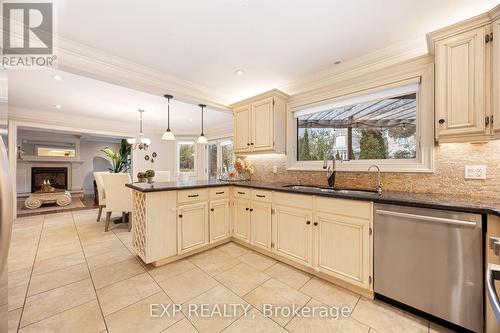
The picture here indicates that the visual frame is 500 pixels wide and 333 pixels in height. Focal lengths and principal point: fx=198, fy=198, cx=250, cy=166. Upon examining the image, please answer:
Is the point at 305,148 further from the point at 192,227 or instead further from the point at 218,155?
the point at 218,155

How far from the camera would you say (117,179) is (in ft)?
11.9

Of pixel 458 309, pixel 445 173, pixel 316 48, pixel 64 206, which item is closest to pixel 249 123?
pixel 316 48

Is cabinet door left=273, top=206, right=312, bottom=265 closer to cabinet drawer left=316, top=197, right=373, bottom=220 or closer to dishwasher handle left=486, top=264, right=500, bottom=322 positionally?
cabinet drawer left=316, top=197, right=373, bottom=220

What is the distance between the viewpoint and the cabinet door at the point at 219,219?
8.98ft

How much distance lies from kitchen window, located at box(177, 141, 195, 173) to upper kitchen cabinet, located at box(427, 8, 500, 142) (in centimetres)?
629

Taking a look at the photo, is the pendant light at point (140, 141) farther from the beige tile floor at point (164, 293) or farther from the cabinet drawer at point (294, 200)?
the cabinet drawer at point (294, 200)

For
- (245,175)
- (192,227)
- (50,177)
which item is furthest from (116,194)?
(50,177)

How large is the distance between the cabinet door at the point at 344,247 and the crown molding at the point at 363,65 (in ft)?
5.59

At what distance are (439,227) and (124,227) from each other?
454 cm

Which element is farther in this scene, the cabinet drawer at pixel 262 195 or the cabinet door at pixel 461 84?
the cabinet drawer at pixel 262 195

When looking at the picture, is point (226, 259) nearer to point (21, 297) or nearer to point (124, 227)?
point (21, 297)

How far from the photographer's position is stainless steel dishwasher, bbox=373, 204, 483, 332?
1307mm

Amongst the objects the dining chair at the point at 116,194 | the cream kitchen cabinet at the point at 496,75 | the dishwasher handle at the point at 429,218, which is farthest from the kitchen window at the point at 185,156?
the cream kitchen cabinet at the point at 496,75

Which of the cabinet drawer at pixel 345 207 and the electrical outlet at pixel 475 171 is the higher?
the electrical outlet at pixel 475 171
